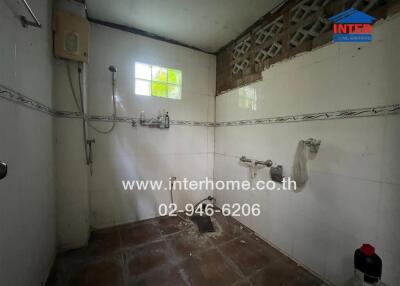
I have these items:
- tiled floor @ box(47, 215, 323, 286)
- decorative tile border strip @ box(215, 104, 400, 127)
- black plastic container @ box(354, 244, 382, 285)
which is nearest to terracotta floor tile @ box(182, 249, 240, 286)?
tiled floor @ box(47, 215, 323, 286)

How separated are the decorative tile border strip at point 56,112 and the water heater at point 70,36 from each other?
51cm

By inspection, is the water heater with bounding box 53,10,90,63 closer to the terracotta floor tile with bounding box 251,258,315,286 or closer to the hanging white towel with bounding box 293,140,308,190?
the hanging white towel with bounding box 293,140,308,190

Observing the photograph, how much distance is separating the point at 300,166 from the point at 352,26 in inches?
42.5

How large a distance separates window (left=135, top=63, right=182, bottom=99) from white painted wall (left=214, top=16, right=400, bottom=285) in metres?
1.14

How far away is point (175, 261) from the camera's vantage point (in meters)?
1.53

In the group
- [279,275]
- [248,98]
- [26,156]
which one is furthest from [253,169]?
[26,156]

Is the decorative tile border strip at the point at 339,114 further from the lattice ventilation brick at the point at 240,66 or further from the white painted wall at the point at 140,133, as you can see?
the white painted wall at the point at 140,133

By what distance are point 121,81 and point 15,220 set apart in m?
1.61

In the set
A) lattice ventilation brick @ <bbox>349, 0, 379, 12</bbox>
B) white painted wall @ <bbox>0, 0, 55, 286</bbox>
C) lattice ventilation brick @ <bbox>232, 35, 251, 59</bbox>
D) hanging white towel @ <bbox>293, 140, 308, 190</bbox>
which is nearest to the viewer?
white painted wall @ <bbox>0, 0, 55, 286</bbox>

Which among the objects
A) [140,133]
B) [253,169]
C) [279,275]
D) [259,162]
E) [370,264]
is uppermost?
[140,133]

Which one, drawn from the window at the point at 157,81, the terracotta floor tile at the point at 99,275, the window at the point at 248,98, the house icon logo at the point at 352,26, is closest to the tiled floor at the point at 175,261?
the terracotta floor tile at the point at 99,275

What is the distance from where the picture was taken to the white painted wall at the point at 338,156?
3.33 ft

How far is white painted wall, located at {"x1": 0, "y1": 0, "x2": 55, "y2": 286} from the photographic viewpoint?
83 centimetres

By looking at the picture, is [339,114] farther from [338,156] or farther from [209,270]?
[209,270]
